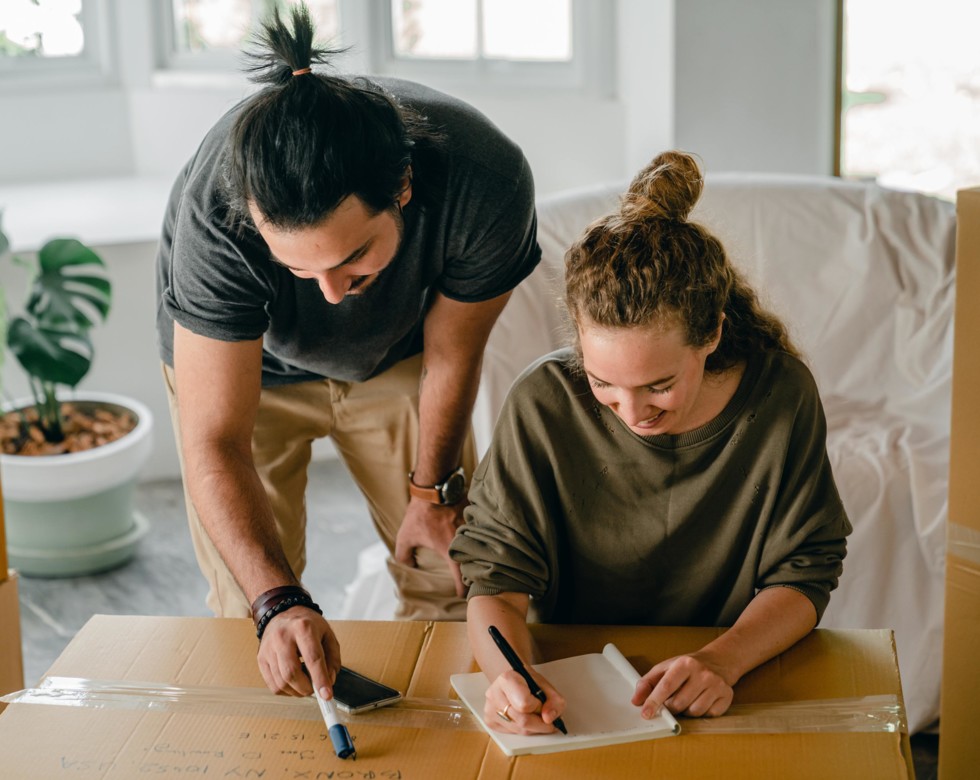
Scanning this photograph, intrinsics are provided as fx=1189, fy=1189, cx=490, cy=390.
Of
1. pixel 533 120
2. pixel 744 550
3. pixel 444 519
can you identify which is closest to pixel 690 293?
pixel 744 550

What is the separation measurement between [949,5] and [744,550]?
2.04 meters

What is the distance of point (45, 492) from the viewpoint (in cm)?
254

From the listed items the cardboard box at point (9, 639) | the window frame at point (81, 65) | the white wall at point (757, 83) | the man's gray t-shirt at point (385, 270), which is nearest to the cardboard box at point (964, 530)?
the man's gray t-shirt at point (385, 270)

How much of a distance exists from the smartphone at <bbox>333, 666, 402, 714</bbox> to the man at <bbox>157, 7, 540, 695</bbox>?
17 mm

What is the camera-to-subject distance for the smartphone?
1105mm

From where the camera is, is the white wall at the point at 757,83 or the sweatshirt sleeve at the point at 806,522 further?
the white wall at the point at 757,83

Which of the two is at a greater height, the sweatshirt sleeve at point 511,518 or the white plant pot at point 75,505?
the sweatshirt sleeve at point 511,518

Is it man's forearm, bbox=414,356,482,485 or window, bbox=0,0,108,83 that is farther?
window, bbox=0,0,108,83

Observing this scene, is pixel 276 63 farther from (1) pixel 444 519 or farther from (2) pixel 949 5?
(2) pixel 949 5

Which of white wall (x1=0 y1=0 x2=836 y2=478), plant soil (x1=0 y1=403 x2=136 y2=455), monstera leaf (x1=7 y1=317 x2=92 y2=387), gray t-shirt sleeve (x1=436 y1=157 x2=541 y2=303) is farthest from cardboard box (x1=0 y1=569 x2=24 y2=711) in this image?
white wall (x1=0 y1=0 x2=836 y2=478)

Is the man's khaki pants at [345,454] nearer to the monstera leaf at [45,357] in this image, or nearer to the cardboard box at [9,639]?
the cardboard box at [9,639]

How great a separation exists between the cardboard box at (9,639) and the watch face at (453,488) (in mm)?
555

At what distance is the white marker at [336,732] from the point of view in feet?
3.39

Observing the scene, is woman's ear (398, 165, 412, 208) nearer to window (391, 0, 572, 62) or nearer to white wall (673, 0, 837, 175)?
white wall (673, 0, 837, 175)
